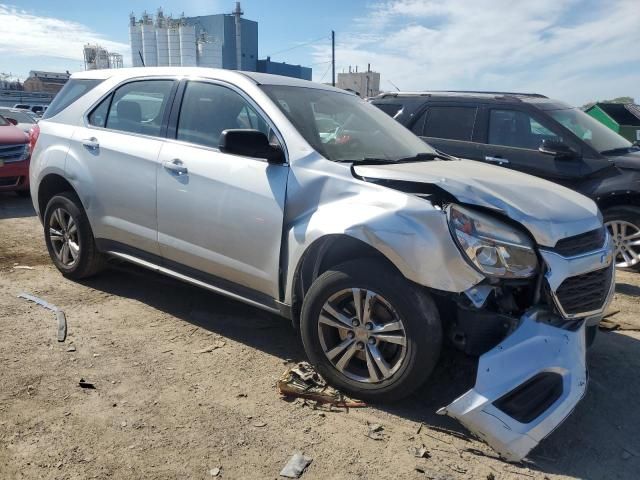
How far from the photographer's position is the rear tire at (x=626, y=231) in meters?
5.63

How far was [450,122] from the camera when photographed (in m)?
6.68

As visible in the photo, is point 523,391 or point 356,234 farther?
point 356,234

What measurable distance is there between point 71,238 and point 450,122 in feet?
14.7

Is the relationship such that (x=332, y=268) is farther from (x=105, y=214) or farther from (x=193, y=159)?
(x=105, y=214)

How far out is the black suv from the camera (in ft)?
18.8

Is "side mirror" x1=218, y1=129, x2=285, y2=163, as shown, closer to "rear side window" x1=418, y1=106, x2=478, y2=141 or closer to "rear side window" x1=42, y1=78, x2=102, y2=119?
"rear side window" x1=42, y1=78, x2=102, y2=119

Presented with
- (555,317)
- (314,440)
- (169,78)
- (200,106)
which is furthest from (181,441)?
(169,78)

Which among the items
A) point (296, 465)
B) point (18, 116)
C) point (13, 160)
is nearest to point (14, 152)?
point (13, 160)

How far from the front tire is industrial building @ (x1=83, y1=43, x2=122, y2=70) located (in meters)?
50.8

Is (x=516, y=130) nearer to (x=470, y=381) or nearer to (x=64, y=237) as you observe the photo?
(x=470, y=381)

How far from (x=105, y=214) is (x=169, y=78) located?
118 cm

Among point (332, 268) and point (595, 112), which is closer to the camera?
point (332, 268)

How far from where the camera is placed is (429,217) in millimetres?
2779

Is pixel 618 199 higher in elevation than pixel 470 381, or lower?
higher
